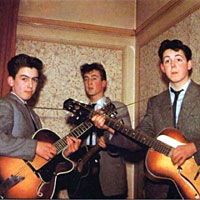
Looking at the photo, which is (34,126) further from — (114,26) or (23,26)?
(114,26)

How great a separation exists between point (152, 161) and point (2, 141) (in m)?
0.71

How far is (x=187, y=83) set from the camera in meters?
1.71

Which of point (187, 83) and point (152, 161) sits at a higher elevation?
point (187, 83)

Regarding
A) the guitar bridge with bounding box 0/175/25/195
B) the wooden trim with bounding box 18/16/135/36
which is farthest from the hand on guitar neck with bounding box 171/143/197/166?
the wooden trim with bounding box 18/16/135/36

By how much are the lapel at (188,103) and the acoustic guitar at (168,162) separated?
99mm

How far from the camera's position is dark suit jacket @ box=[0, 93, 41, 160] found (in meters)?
1.58

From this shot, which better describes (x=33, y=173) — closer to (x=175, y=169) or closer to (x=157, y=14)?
(x=175, y=169)

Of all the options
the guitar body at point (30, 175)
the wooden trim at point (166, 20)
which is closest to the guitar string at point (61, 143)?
the guitar body at point (30, 175)

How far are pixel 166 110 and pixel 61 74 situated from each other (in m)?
1.07

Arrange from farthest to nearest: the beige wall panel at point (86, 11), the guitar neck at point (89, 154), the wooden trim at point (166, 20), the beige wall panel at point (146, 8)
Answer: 1. the beige wall panel at point (86, 11)
2. the beige wall panel at point (146, 8)
3. the wooden trim at point (166, 20)
4. the guitar neck at point (89, 154)

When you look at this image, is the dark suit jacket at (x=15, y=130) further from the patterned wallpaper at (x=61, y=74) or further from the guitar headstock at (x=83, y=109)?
the patterned wallpaper at (x=61, y=74)

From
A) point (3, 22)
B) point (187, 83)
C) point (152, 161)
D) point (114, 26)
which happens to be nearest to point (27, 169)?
point (152, 161)

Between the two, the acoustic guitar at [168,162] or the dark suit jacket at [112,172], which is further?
the dark suit jacket at [112,172]

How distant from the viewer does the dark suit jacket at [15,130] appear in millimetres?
1583
